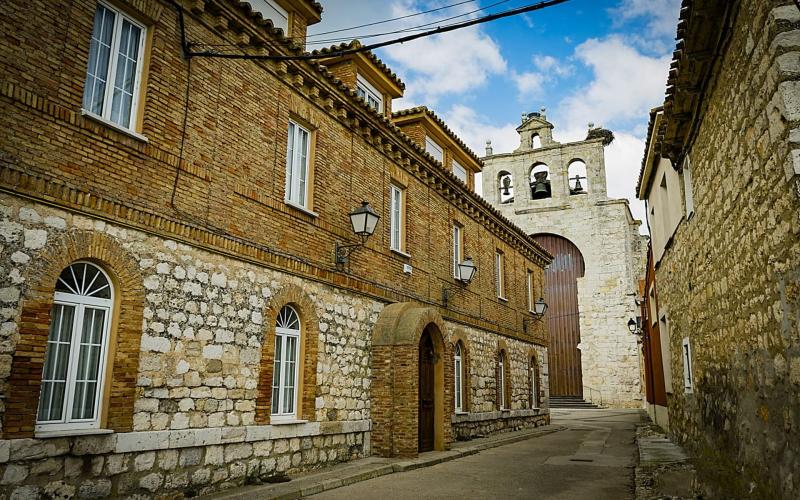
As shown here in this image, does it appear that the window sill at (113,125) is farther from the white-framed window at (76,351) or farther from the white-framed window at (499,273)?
the white-framed window at (499,273)

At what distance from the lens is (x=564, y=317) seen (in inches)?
1314

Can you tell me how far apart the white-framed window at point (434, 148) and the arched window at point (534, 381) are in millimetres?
8721

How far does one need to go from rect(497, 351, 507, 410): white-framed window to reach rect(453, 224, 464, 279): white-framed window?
396cm

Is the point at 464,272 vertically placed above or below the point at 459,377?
above

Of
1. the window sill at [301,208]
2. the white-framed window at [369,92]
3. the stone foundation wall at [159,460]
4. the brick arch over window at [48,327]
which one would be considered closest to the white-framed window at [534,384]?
the white-framed window at [369,92]

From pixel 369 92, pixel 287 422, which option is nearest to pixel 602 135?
pixel 369 92

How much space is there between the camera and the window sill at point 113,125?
22.0ft

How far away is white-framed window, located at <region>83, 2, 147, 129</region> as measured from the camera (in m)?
7.04

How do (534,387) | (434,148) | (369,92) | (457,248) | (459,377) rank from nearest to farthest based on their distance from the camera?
(369,92) → (459,377) → (457,248) → (434,148) → (534,387)

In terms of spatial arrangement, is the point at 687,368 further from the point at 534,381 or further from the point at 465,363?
the point at 534,381

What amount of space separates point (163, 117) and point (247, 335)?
324cm

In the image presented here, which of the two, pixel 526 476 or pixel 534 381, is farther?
pixel 534 381

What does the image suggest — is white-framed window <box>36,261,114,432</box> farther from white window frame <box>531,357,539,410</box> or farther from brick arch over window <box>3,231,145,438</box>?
white window frame <box>531,357,539,410</box>

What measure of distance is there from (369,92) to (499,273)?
27.1ft
